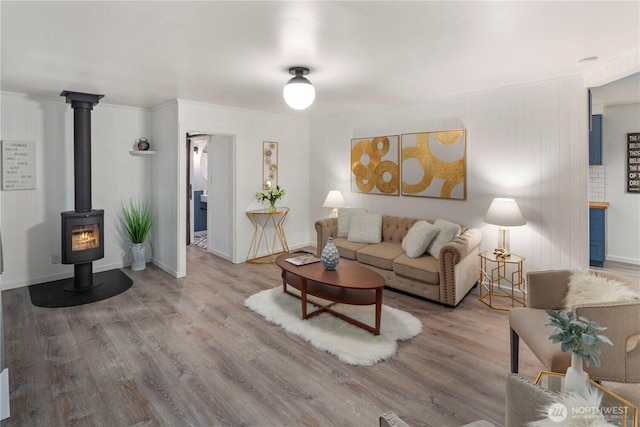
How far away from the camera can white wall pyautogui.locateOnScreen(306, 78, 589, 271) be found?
3.52 metres

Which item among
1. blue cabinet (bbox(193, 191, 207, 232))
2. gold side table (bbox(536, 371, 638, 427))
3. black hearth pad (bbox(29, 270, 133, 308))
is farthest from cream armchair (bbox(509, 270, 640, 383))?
blue cabinet (bbox(193, 191, 207, 232))

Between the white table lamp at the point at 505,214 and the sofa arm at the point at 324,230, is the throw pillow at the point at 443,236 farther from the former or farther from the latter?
the sofa arm at the point at 324,230

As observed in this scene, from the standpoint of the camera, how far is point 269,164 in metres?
5.75

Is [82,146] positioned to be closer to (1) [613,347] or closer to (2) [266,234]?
(2) [266,234]

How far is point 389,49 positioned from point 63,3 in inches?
87.0

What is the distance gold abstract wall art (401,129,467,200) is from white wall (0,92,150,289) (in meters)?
4.06

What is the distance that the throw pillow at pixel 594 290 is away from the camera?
77.9 inches

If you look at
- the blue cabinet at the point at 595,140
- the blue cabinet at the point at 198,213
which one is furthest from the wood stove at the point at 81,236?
the blue cabinet at the point at 595,140

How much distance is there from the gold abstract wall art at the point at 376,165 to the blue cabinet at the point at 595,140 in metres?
2.90

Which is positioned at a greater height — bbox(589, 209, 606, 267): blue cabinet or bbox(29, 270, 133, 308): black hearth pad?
bbox(589, 209, 606, 267): blue cabinet

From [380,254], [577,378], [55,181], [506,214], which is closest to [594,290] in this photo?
[577,378]

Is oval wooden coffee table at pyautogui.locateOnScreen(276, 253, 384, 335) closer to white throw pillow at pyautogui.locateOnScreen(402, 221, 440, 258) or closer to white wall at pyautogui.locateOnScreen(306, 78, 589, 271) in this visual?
white throw pillow at pyautogui.locateOnScreen(402, 221, 440, 258)

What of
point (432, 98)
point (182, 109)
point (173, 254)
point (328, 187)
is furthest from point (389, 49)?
point (173, 254)

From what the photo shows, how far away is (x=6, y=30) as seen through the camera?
2.29 m
